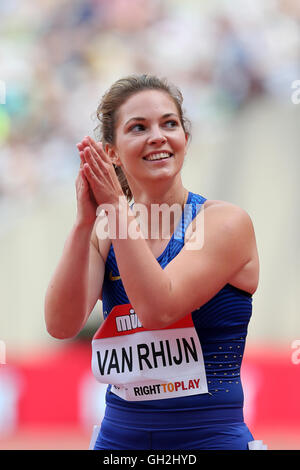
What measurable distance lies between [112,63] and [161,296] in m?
8.86

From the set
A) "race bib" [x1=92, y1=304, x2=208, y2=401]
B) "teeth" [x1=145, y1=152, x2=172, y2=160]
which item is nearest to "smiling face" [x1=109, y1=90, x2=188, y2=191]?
"teeth" [x1=145, y1=152, x2=172, y2=160]

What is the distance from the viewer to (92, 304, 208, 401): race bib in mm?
2162

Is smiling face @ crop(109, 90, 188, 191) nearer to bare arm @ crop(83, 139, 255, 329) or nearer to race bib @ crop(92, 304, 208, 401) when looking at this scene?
bare arm @ crop(83, 139, 255, 329)

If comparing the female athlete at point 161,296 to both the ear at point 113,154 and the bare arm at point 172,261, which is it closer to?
the bare arm at point 172,261

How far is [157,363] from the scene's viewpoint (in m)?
2.18

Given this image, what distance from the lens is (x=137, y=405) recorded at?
220 centimetres

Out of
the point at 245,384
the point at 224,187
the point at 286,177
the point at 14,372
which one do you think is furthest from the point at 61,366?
the point at 286,177

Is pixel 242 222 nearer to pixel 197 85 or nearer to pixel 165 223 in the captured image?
pixel 165 223

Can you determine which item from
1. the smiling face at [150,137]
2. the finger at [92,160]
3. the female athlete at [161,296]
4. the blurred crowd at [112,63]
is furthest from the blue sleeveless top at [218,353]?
the blurred crowd at [112,63]

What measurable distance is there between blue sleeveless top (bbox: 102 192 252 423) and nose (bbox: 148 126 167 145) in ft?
1.06

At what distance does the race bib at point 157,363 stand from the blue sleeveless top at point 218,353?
23 millimetres

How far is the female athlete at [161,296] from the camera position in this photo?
6.78 ft

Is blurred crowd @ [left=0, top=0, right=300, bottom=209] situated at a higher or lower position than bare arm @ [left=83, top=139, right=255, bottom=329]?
higher

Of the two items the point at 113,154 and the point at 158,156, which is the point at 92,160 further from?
the point at 113,154
